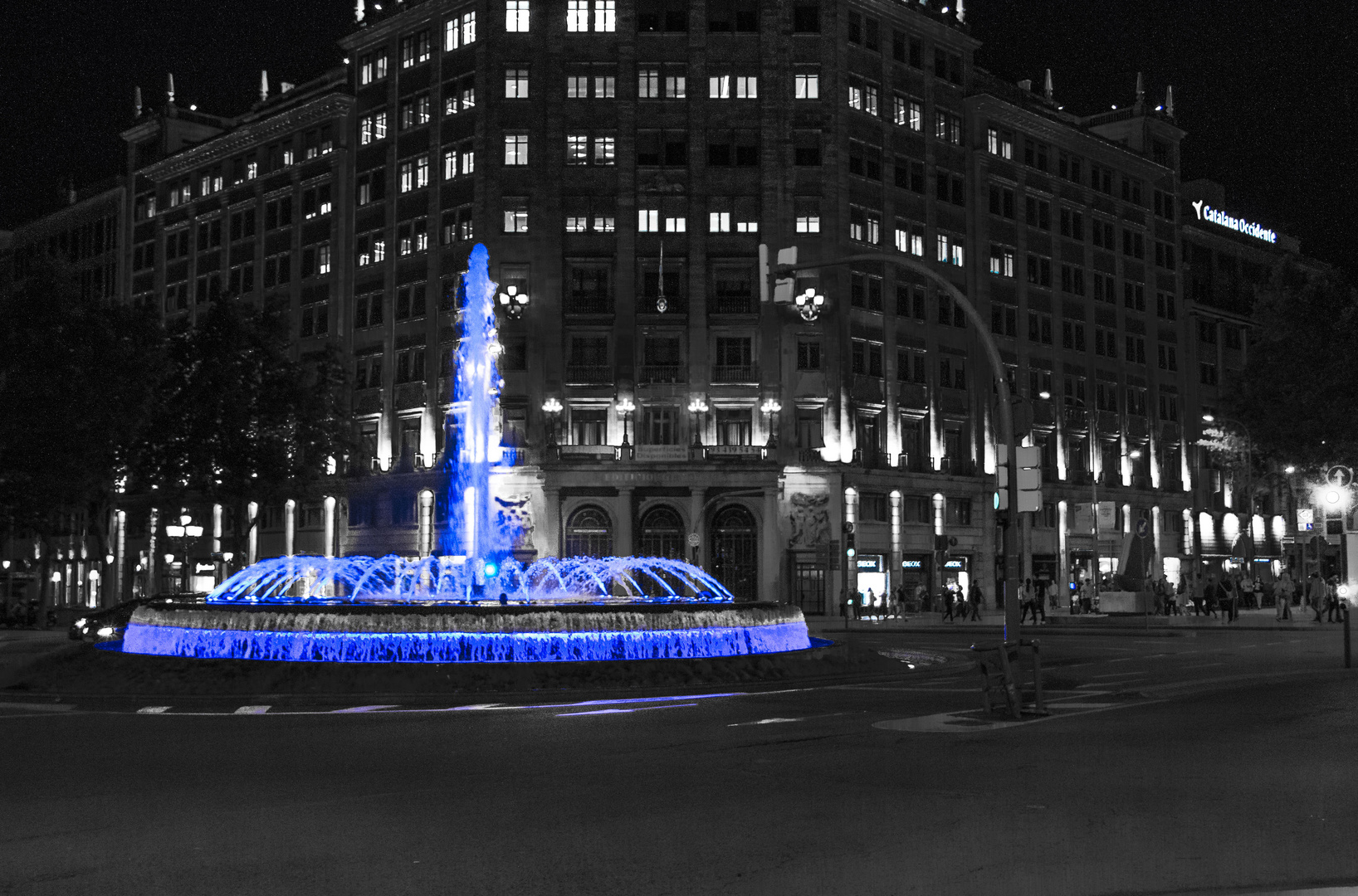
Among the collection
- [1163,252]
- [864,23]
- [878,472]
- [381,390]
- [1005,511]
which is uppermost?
[864,23]

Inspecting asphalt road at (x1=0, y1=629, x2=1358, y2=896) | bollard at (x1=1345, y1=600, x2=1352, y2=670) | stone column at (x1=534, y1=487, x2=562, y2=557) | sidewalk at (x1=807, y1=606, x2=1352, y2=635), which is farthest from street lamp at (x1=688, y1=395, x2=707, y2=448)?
asphalt road at (x1=0, y1=629, x2=1358, y2=896)

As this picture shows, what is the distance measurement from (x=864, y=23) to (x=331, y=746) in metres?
62.5

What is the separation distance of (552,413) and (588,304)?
17.8 ft

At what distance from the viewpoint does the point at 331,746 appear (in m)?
16.0

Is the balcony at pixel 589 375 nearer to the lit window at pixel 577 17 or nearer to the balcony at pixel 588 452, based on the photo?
the balcony at pixel 588 452

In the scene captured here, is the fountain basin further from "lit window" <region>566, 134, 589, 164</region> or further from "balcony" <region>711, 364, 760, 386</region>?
"lit window" <region>566, 134, 589, 164</region>

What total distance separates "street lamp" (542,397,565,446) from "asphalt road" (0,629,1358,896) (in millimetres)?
46438

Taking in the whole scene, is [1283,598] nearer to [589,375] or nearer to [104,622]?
[589,375]

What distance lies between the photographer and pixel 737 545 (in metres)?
68.1

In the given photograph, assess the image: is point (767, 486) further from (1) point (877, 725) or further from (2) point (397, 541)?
(1) point (877, 725)

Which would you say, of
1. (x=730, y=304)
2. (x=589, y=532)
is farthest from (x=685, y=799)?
(x=730, y=304)

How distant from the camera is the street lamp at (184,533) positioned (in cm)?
5978

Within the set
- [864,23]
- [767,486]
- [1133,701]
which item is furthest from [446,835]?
[864,23]

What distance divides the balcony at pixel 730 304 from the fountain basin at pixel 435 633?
44544mm
